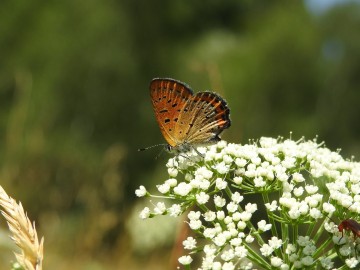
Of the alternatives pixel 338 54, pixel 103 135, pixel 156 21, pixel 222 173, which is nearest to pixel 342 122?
pixel 338 54

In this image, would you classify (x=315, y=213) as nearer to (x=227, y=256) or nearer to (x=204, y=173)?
(x=227, y=256)

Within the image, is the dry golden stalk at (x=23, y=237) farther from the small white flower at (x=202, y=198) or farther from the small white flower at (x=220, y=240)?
the small white flower at (x=202, y=198)

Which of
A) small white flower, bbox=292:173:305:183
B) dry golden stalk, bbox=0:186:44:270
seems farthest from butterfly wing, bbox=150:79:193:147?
dry golden stalk, bbox=0:186:44:270

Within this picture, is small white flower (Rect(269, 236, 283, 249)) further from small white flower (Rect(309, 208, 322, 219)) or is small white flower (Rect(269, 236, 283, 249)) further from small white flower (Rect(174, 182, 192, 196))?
small white flower (Rect(174, 182, 192, 196))

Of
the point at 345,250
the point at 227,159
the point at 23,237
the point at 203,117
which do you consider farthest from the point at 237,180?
the point at 23,237

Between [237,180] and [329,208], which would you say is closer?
[329,208]

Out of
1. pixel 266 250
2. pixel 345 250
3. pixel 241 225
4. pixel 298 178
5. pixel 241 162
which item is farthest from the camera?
pixel 241 162

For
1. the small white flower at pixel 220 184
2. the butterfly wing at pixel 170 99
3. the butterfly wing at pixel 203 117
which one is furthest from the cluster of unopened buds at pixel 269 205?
the butterfly wing at pixel 170 99
